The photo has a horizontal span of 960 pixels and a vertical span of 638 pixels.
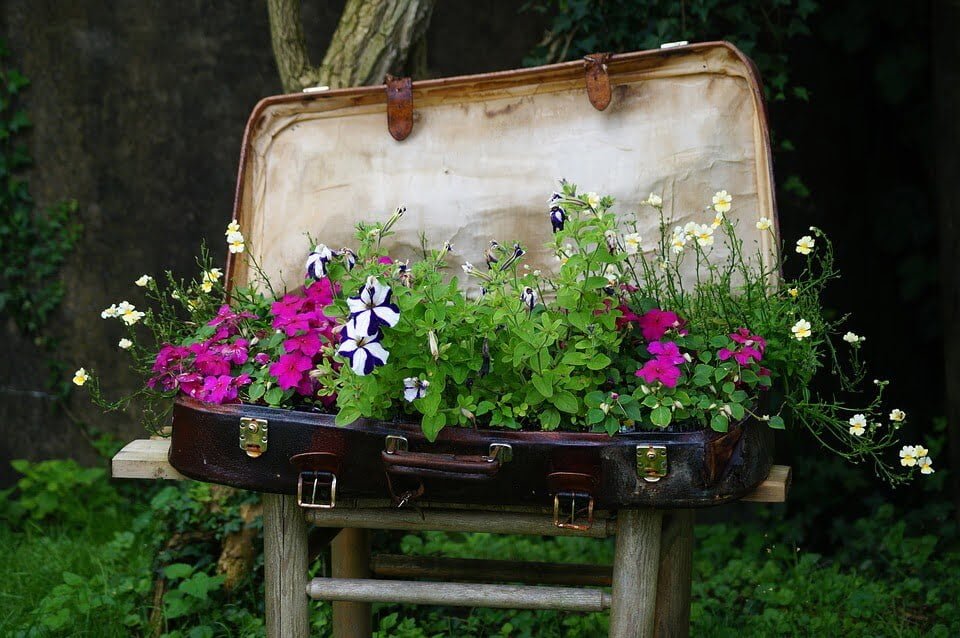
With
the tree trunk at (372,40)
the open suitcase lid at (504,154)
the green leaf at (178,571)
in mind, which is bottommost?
the green leaf at (178,571)

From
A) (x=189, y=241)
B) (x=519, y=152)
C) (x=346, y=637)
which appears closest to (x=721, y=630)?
(x=346, y=637)

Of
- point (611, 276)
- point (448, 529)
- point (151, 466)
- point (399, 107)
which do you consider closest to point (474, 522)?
point (448, 529)

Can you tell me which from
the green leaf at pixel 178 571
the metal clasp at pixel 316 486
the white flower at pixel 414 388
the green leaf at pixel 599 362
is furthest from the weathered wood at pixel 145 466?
the green leaf at pixel 178 571

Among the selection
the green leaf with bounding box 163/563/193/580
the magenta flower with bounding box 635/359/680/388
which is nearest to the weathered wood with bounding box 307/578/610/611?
the magenta flower with bounding box 635/359/680/388

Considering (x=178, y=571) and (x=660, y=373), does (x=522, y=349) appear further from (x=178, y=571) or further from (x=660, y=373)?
(x=178, y=571)

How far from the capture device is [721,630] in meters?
2.84

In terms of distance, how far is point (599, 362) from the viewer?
1711 millimetres

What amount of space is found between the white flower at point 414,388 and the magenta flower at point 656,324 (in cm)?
45

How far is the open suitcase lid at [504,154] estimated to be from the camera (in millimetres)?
2330

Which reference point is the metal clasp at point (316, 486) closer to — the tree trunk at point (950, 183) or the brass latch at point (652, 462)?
the brass latch at point (652, 462)

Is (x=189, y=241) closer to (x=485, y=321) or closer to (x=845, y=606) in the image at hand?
(x=485, y=321)

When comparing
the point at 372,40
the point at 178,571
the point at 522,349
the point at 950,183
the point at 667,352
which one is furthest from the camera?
the point at 950,183

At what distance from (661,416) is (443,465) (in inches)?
14.9

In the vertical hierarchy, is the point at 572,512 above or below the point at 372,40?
below
